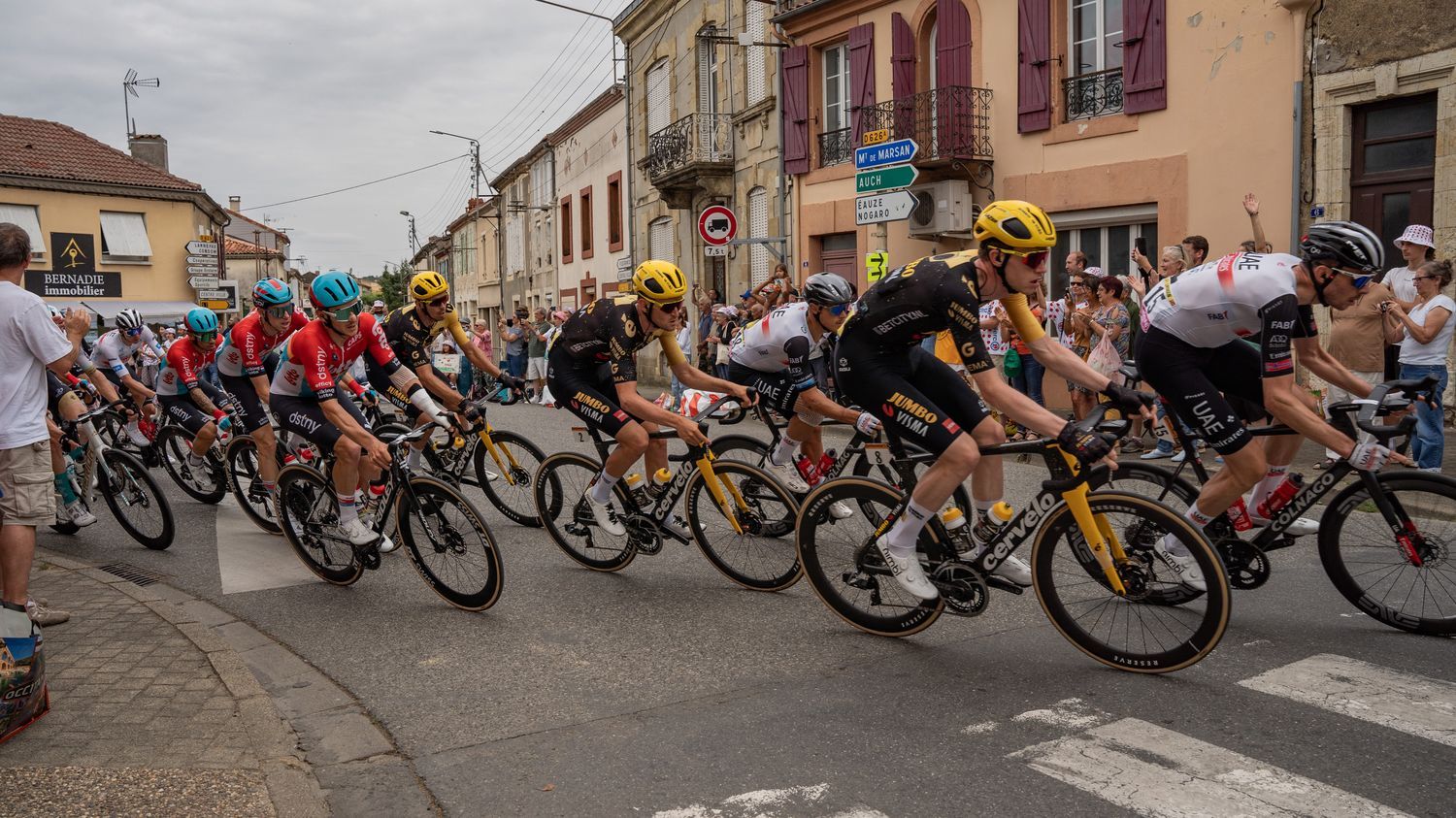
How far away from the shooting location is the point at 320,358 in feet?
21.8

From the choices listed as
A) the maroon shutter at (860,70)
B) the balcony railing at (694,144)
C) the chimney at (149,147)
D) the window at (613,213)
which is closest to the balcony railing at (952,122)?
the maroon shutter at (860,70)

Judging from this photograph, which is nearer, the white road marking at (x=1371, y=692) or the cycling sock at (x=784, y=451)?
the white road marking at (x=1371, y=692)

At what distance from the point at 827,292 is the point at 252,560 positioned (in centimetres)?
441

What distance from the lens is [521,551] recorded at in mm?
7719

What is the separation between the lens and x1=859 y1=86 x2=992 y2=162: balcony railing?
59.2 feet

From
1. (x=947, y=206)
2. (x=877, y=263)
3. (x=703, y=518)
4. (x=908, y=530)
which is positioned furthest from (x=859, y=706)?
(x=947, y=206)

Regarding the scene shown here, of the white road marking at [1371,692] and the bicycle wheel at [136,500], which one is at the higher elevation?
the bicycle wheel at [136,500]

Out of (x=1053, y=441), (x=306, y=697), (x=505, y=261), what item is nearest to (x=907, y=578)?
(x=1053, y=441)

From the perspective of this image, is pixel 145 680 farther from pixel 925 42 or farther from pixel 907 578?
pixel 925 42

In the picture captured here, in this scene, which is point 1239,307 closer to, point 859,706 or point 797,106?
point 859,706

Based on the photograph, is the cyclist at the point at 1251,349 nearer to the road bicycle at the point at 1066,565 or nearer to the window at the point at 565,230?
the road bicycle at the point at 1066,565

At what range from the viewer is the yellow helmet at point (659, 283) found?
6.37m

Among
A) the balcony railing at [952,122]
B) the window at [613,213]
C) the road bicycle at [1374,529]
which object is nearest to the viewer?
the road bicycle at [1374,529]

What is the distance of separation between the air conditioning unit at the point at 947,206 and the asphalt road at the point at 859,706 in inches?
491
